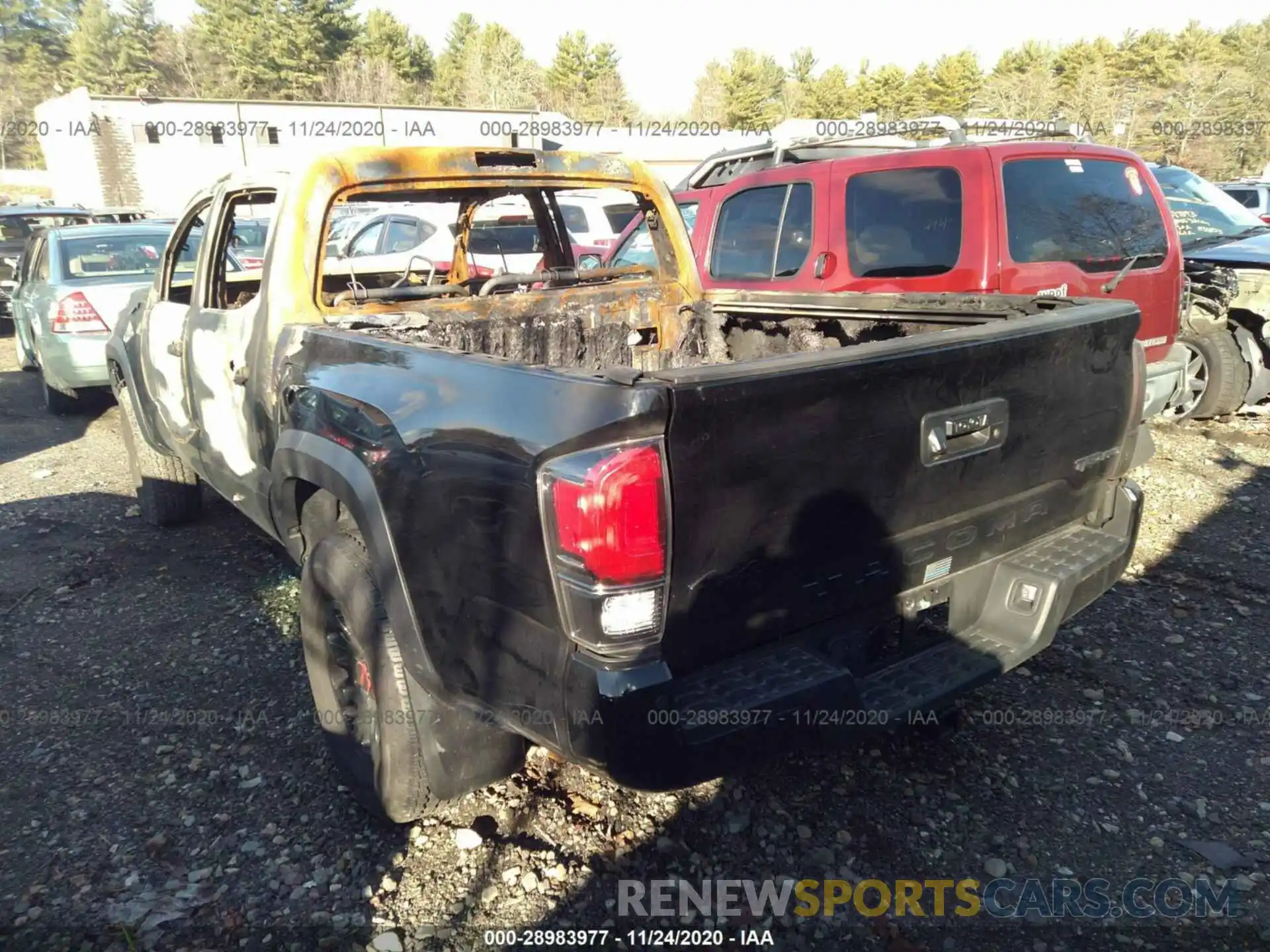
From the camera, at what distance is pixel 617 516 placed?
→ 1.73 metres

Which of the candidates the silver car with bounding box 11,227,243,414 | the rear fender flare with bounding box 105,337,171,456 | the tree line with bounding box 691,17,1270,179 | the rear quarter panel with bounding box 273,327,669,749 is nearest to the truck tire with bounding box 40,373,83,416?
the silver car with bounding box 11,227,243,414

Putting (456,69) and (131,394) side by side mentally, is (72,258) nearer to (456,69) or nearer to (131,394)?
(131,394)

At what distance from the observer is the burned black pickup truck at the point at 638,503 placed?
71.2 inches

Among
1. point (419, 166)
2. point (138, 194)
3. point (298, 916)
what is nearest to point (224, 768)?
point (298, 916)

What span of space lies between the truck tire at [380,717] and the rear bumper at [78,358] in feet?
18.8

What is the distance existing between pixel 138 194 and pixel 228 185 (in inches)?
1507

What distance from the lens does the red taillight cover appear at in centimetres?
172

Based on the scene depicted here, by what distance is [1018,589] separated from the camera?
8.19 feet

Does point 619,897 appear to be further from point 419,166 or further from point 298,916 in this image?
point 419,166

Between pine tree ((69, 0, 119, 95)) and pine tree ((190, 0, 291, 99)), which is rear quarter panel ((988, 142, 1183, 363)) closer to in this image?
pine tree ((190, 0, 291, 99))

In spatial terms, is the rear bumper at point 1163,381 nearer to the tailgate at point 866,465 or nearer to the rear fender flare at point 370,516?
the tailgate at point 866,465

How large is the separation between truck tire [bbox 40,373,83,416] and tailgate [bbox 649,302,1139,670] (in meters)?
8.25

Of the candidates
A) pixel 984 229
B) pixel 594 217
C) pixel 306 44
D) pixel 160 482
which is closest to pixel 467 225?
pixel 160 482

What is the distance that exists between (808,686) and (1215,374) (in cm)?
633
